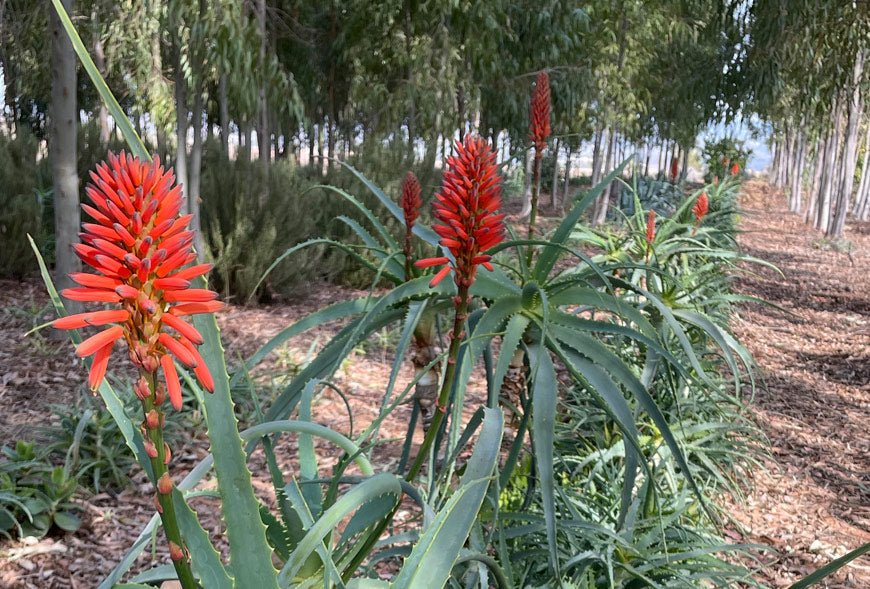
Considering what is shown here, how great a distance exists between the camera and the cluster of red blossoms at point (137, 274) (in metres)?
0.65

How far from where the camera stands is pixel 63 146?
4.32m

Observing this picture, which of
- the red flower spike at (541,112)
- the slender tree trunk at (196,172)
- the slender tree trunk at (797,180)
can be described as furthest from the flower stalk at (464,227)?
the slender tree trunk at (797,180)

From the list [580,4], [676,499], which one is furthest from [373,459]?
[580,4]

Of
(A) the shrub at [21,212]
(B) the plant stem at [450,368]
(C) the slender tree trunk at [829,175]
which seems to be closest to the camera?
(B) the plant stem at [450,368]

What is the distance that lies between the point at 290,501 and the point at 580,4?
12.3 m

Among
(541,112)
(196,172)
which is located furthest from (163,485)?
(196,172)

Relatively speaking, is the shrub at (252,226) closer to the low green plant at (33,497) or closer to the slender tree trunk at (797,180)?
the low green plant at (33,497)

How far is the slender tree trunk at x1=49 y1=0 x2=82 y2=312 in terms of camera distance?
419 centimetres

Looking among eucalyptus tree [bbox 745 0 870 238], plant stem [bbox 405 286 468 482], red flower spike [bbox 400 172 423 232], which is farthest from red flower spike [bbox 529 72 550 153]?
eucalyptus tree [bbox 745 0 870 238]

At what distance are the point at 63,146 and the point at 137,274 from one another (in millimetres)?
4209

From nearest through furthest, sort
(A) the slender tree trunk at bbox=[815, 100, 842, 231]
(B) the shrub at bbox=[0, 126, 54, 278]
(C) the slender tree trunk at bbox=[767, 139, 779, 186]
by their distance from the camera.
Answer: (B) the shrub at bbox=[0, 126, 54, 278] → (A) the slender tree trunk at bbox=[815, 100, 842, 231] → (C) the slender tree trunk at bbox=[767, 139, 779, 186]

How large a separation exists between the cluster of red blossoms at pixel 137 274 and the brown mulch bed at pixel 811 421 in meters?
2.54

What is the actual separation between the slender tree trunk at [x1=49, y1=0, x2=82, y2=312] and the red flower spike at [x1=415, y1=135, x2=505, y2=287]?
3561 millimetres

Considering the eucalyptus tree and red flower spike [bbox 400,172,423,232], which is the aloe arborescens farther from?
the eucalyptus tree
